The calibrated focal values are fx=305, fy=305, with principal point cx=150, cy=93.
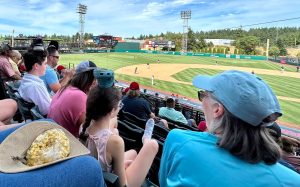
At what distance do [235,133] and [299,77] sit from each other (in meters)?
35.1

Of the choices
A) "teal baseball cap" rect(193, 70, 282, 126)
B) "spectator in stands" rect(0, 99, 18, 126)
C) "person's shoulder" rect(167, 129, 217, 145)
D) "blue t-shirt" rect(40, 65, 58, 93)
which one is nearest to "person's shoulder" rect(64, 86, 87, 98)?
"spectator in stands" rect(0, 99, 18, 126)

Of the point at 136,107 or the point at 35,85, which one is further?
the point at 136,107

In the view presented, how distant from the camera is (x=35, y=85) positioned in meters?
3.33

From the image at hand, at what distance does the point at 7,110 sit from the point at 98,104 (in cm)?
162

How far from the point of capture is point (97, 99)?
2.12 meters

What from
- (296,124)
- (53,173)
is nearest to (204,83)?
(53,173)

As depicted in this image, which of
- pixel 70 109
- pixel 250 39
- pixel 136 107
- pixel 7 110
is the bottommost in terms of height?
pixel 136 107

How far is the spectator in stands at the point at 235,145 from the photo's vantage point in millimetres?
1063

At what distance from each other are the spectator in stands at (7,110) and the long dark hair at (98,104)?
1.42 m

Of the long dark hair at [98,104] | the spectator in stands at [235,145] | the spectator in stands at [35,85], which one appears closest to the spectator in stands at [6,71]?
the spectator in stands at [35,85]

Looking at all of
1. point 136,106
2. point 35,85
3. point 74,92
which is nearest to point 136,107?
point 136,106

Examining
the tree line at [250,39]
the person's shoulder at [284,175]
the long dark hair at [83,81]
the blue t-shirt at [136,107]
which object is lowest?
the blue t-shirt at [136,107]

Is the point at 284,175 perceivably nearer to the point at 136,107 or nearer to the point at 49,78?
the point at 136,107

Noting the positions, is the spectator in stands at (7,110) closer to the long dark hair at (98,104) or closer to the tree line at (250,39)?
the long dark hair at (98,104)
